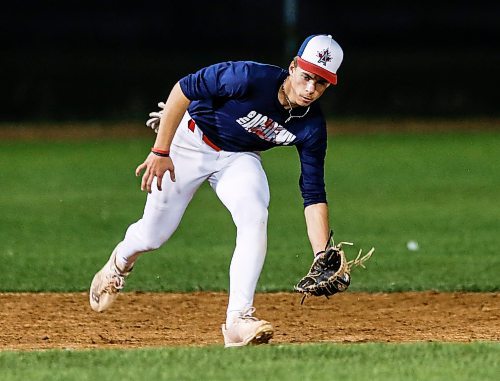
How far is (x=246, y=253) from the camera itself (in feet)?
20.9

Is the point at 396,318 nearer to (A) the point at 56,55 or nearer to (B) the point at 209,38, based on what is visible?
(A) the point at 56,55

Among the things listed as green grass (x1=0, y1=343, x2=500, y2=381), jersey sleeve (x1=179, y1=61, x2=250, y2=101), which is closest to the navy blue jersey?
jersey sleeve (x1=179, y1=61, x2=250, y2=101)

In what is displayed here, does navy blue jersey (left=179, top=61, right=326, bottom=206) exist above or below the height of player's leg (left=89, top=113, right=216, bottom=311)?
above

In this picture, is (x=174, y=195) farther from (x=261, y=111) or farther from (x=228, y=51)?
(x=228, y=51)

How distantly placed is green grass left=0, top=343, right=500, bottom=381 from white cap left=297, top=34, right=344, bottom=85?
1.37 m

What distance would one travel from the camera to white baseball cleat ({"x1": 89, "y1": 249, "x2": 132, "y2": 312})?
7.51 metres

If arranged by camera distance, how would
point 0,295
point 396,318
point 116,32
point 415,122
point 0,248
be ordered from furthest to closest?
point 116,32 → point 415,122 → point 0,248 → point 0,295 → point 396,318

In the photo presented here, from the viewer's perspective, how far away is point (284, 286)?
360 inches

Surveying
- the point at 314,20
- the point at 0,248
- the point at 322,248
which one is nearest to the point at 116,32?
the point at 314,20

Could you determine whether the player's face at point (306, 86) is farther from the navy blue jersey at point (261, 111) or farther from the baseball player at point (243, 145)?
the navy blue jersey at point (261, 111)

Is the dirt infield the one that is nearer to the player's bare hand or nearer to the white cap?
the player's bare hand

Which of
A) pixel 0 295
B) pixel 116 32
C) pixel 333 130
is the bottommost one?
pixel 0 295

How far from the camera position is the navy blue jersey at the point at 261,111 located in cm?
643

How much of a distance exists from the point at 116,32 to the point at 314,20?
4847 millimetres
